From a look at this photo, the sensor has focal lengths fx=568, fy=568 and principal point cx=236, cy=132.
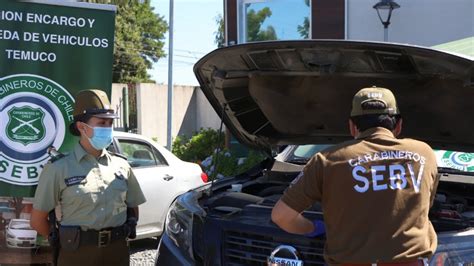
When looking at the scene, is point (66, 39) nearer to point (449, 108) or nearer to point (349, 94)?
point (349, 94)

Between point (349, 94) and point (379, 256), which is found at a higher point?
point (349, 94)

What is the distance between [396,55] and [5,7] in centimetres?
267

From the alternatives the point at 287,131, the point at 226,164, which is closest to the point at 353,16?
the point at 226,164

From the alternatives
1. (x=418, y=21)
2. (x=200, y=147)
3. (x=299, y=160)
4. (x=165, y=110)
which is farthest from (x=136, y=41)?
(x=299, y=160)

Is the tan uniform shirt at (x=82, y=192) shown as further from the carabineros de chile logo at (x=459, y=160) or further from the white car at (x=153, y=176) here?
the white car at (x=153, y=176)

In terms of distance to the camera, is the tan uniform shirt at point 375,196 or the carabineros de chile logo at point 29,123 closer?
the tan uniform shirt at point 375,196

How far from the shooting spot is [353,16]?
11867 mm

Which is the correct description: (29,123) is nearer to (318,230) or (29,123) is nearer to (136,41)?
(318,230)

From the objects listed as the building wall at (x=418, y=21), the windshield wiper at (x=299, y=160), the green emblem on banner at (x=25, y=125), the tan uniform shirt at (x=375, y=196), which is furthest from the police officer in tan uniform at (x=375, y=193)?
the building wall at (x=418, y=21)

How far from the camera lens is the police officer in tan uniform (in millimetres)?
2330

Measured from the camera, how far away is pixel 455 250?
261cm

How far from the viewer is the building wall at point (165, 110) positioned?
2003 centimetres

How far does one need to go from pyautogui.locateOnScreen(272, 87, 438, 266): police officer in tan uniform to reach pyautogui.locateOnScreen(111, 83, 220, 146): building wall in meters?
16.7

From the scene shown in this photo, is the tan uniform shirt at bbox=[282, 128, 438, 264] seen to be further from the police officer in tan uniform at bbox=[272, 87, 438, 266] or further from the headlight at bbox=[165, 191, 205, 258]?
the headlight at bbox=[165, 191, 205, 258]
